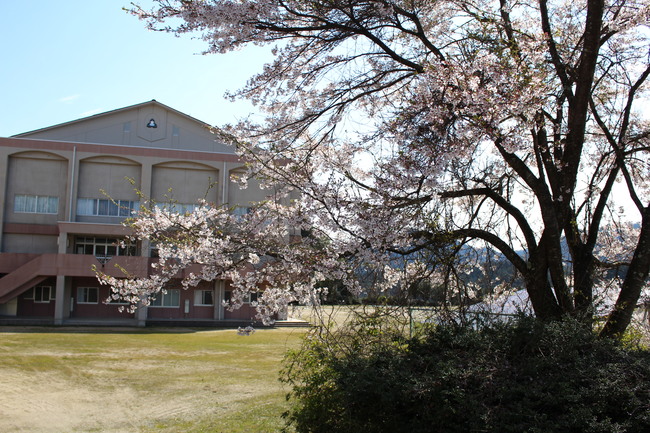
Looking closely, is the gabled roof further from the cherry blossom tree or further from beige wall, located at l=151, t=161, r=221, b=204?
the cherry blossom tree

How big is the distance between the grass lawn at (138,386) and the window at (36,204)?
13.1 meters

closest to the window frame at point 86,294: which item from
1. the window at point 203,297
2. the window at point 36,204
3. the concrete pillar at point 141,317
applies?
the concrete pillar at point 141,317

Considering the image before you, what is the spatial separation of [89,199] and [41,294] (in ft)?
23.4

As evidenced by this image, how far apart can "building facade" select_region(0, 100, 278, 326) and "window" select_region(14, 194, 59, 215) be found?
0.18 feet

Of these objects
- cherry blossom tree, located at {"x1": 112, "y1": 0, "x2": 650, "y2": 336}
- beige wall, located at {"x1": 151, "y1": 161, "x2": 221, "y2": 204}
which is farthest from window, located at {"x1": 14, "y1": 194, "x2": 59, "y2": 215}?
cherry blossom tree, located at {"x1": 112, "y1": 0, "x2": 650, "y2": 336}

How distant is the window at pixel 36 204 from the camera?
34.4 meters

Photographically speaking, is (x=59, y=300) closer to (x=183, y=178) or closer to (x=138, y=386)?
(x=183, y=178)

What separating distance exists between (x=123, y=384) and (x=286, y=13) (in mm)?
10484

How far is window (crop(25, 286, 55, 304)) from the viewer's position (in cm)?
3528

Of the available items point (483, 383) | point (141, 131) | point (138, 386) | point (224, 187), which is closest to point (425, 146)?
point (483, 383)

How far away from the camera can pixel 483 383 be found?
498 cm

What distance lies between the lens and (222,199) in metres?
34.7

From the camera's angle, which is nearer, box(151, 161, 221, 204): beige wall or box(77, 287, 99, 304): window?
box(151, 161, 221, 204): beige wall

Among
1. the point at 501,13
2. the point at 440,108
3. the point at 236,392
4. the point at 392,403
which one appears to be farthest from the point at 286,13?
the point at 236,392
